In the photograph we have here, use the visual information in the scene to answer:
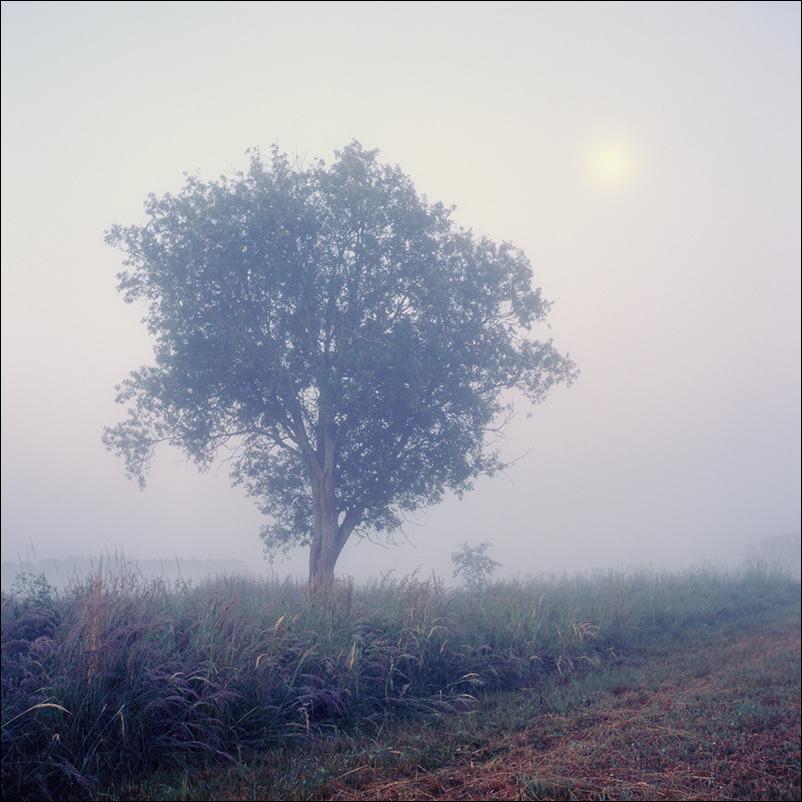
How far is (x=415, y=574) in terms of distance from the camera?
9742 mm

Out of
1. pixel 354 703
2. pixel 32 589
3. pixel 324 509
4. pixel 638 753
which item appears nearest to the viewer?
pixel 638 753

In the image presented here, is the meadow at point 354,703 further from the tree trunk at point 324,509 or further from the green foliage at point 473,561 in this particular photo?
the green foliage at point 473,561

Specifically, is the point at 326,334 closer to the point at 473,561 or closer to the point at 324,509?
the point at 324,509

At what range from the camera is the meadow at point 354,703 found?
179 inches

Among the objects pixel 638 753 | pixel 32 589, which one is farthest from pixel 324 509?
pixel 638 753

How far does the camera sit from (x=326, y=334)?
618 inches

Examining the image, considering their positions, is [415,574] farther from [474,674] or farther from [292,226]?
[292,226]

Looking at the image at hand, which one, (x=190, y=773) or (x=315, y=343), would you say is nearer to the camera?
(x=190, y=773)

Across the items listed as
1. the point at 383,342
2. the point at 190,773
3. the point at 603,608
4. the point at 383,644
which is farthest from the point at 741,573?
the point at 190,773

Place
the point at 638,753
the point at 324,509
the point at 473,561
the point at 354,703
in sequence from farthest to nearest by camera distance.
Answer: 1. the point at 473,561
2. the point at 324,509
3. the point at 354,703
4. the point at 638,753

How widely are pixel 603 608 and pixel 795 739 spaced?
5839mm

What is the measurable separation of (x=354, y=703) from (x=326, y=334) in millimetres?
10743

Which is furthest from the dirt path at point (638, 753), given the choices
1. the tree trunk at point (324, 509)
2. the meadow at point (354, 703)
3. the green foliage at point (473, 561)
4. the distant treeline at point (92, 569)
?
the green foliage at point (473, 561)

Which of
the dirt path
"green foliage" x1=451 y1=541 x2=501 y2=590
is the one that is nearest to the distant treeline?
the dirt path
